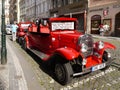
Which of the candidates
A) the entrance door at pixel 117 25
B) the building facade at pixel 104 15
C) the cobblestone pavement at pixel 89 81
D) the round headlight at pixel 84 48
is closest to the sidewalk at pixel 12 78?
the cobblestone pavement at pixel 89 81

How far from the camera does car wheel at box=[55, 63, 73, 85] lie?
22.3 ft

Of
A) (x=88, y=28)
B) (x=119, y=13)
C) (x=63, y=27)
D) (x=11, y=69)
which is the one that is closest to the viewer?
(x=11, y=69)

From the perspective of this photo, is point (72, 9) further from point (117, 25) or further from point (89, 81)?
point (89, 81)

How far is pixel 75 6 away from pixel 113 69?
93.8 ft

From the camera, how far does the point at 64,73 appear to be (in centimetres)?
689

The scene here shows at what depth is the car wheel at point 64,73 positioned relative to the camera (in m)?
6.79

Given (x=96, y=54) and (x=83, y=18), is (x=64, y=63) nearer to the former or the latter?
(x=96, y=54)

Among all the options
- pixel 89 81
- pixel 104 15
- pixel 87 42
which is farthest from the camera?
pixel 104 15

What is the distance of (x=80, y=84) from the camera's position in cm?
700

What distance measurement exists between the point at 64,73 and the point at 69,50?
2.41 feet

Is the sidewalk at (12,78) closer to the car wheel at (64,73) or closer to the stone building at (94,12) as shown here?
the car wheel at (64,73)

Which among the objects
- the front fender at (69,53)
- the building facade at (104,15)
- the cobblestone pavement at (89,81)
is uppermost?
the building facade at (104,15)

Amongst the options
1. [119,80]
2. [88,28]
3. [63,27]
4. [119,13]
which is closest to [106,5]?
[119,13]

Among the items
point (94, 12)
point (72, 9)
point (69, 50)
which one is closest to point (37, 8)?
point (72, 9)
